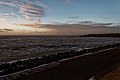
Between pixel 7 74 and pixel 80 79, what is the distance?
324 inches

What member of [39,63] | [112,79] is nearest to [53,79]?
[112,79]

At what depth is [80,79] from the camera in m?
22.9

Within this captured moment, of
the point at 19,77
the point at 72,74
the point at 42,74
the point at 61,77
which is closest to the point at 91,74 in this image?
the point at 72,74

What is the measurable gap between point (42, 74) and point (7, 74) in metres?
3.89

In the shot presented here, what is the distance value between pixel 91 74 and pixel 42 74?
17.1 ft

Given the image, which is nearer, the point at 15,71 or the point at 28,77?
the point at 28,77

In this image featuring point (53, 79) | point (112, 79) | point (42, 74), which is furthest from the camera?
point (42, 74)

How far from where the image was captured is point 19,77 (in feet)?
78.0

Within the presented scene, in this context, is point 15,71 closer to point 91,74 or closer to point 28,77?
point 28,77

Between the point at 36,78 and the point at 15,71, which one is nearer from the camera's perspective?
the point at 36,78

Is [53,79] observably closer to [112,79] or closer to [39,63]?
[112,79]

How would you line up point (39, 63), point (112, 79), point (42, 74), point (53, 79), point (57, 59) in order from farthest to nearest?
point (57, 59), point (39, 63), point (42, 74), point (53, 79), point (112, 79)

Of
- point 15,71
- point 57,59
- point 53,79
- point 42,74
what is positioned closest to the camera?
point 53,79

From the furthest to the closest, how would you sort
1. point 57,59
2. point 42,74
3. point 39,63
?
point 57,59 → point 39,63 → point 42,74
